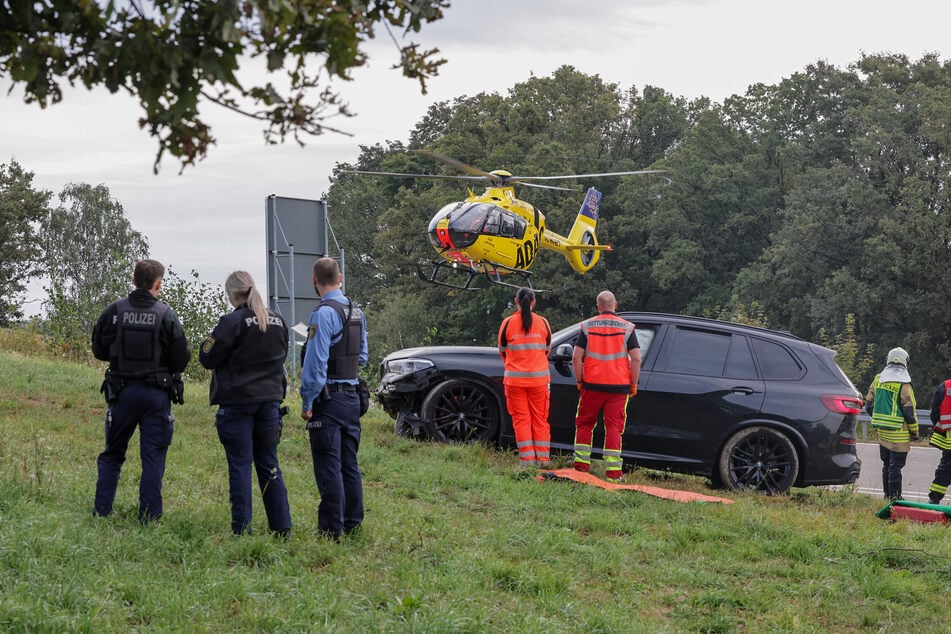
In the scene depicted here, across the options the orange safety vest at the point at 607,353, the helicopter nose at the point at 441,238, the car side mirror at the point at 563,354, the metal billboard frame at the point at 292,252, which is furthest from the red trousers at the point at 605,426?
the helicopter nose at the point at 441,238

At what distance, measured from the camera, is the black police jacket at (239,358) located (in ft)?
20.4

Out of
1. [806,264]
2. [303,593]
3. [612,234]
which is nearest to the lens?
[303,593]

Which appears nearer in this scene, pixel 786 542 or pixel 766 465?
pixel 786 542

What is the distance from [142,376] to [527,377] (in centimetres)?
432

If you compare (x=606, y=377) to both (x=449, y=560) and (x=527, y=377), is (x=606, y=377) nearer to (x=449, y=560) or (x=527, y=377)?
(x=527, y=377)

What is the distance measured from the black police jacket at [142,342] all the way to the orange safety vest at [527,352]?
158 inches

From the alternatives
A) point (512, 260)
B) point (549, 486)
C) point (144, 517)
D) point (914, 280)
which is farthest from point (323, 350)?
point (914, 280)

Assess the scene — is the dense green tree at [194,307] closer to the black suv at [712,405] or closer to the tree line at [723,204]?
the black suv at [712,405]

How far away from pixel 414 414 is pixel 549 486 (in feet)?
Result: 8.01

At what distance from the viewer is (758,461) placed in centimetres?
1024

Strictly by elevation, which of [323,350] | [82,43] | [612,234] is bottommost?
[323,350]

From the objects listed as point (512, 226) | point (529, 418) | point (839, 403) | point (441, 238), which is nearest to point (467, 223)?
point (441, 238)

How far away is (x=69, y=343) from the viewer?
63.3 ft

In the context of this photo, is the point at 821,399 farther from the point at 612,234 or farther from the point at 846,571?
the point at 612,234
